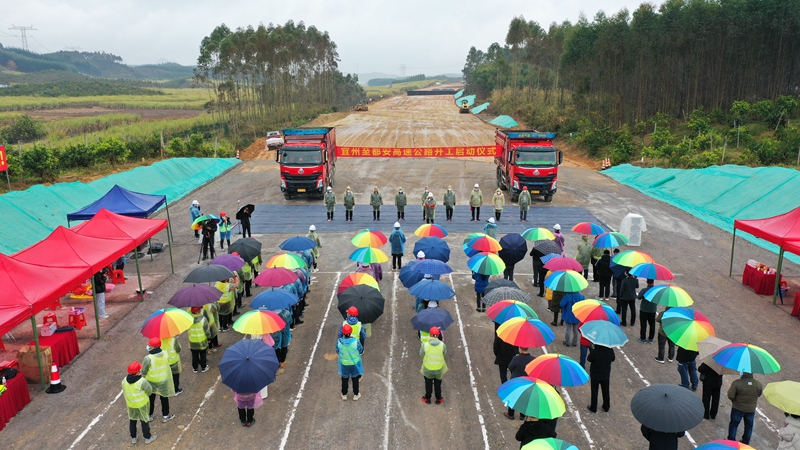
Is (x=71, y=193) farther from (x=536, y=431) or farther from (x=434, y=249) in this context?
(x=536, y=431)

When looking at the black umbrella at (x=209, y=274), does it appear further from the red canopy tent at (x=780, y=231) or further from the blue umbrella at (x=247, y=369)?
the red canopy tent at (x=780, y=231)

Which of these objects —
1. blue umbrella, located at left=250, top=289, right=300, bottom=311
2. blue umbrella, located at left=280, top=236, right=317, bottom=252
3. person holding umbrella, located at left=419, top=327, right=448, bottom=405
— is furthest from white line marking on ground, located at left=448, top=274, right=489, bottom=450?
blue umbrella, located at left=280, top=236, right=317, bottom=252

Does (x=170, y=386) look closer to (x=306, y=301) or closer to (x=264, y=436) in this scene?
(x=264, y=436)

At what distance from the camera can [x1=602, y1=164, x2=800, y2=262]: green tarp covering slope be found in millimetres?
22844

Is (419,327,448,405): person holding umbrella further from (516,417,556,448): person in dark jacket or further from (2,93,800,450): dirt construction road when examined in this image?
(516,417,556,448): person in dark jacket

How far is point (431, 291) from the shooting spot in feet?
38.2

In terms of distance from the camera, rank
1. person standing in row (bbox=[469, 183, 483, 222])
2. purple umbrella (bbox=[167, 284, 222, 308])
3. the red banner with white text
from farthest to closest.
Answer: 1. the red banner with white text
2. person standing in row (bbox=[469, 183, 483, 222])
3. purple umbrella (bbox=[167, 284, 222, 308])

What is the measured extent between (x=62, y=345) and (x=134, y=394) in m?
4.41

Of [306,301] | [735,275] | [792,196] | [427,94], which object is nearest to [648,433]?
A: [306,301]

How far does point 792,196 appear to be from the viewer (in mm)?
22422

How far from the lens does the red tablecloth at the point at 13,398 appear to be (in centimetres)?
983

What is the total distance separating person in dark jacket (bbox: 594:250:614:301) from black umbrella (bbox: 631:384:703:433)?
7.27 meters

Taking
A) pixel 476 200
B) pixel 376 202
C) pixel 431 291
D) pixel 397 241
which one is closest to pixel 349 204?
pixel 376 202

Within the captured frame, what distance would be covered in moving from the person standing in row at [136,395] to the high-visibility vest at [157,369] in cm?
26
